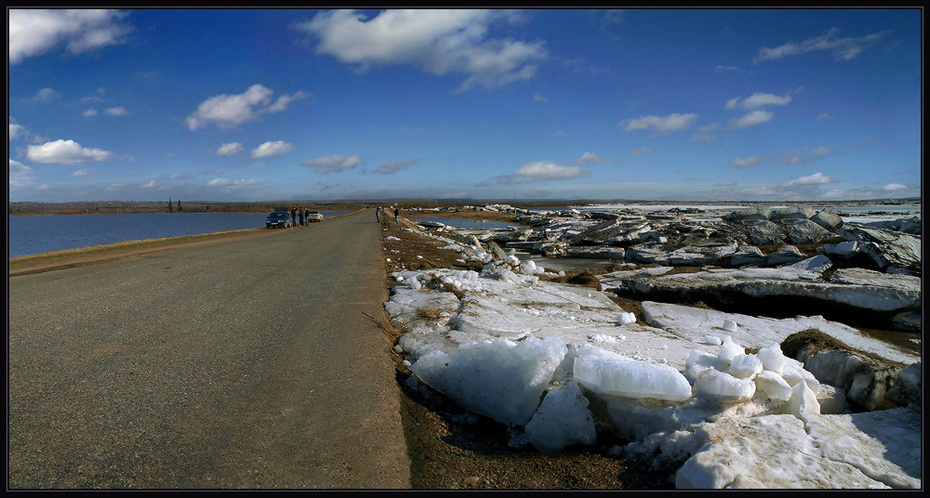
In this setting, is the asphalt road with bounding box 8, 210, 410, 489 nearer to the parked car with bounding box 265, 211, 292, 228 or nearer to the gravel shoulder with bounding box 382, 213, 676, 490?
the gravel shoulder with bounding box 382, 213, 676, 490

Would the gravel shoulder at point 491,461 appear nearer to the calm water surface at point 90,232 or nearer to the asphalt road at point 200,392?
the asphalt road at point 200,392

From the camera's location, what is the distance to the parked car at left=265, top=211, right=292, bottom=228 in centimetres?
3303

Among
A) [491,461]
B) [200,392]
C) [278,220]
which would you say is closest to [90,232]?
[278,220]

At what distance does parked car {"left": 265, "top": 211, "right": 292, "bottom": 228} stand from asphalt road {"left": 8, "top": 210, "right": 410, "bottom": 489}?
26495mm

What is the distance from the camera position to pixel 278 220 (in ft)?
110

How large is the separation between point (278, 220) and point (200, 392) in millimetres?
32577

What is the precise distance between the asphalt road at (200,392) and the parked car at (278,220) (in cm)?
2650

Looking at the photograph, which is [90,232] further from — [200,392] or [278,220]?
[200,392]

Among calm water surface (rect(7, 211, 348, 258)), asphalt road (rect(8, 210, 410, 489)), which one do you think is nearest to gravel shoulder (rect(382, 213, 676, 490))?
asphalt road (rect(8, 210, 410, 489))

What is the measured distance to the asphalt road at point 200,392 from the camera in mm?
2705

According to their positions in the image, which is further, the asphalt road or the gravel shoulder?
the gravel shoulder

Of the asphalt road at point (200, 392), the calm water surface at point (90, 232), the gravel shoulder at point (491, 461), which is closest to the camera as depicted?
the asphalt road at point (200, 392)

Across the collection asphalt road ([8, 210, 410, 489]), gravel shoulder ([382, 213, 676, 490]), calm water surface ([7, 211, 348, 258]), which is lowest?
gravel shoulder ([382, 213, 676, 490])

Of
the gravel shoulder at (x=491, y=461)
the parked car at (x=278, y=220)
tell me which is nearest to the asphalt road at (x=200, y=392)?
the gravel shoulder at (x=491, y=461)
